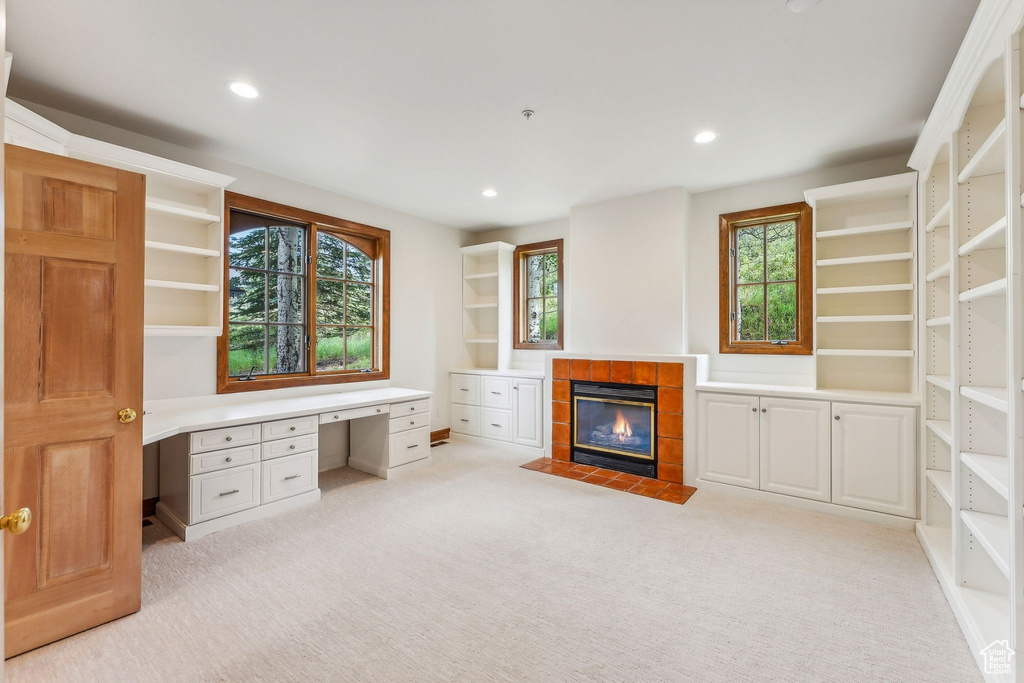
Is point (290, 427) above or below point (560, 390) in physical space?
below

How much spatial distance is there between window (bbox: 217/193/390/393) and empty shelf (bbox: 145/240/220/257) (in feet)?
1.22

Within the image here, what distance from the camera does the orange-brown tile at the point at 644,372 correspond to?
4.29 m

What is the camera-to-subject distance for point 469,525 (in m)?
3.25

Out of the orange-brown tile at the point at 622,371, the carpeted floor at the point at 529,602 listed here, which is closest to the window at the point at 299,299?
the carpeted floor at the point at 529,602

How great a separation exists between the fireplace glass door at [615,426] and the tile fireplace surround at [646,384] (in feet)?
0.35

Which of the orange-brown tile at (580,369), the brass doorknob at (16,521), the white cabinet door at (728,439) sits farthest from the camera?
the orange-brown tile at (580,369)

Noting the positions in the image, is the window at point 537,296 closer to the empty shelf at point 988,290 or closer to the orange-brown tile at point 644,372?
the orange-brown tile at point 644,372

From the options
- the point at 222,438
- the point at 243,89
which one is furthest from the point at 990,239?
the point at 222,438

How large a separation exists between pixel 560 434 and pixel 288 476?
8.41 ft

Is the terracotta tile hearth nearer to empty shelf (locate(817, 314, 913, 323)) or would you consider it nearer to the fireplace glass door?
the fireplace glass door

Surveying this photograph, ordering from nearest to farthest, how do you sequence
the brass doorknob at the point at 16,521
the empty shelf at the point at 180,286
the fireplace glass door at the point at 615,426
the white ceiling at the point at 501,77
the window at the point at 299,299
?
the brass doorknob at the point at 16,521, the white ceiling at the point at 501,77, the empty shelf at the point at 180,286, the window at the point at 299,299, the fireplace glass door at the point at 615,426

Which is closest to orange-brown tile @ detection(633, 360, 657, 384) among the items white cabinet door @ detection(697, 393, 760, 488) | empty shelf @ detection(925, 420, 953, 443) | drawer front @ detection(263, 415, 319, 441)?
white cabinet door @ detection(697, 393, 760, 488)

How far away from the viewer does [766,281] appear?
4234 mm

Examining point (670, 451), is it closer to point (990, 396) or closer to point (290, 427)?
point (990, 396)
